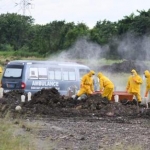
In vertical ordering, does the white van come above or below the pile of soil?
above

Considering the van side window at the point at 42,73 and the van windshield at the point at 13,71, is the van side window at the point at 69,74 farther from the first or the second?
the van windshield at the point at 13,71

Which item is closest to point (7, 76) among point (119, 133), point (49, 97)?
point (49, 97)

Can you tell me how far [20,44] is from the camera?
263ft

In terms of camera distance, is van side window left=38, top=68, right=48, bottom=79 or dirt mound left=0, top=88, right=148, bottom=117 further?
van side window left=38, top=68, right=48, bottom=79

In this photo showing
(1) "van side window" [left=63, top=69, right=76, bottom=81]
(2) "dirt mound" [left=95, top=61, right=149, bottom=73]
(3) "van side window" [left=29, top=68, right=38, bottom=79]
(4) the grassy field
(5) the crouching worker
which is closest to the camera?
(4) the grassy field

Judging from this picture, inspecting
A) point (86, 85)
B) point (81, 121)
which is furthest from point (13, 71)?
point (81, 121)

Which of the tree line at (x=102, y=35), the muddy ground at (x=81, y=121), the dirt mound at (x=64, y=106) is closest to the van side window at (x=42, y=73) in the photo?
the muddy ground at (x=81, y=121)

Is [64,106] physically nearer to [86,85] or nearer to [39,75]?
[86,85]

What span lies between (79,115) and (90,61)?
31937 millimetres

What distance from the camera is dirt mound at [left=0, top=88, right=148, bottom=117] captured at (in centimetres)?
2044

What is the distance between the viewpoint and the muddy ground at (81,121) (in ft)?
44.2

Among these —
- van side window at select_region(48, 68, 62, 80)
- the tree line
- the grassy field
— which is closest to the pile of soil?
van side window at select_region(48, 68, 62, 80)

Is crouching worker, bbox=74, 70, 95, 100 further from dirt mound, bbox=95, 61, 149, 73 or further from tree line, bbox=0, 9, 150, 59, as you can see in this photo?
tree line, bbox=0, 9, 150, 59

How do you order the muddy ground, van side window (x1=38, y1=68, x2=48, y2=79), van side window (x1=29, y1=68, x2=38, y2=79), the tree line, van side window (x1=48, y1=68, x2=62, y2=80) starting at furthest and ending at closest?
the tree line → van side window (x1=48, y1=68, x2=62, y2=80) → van side window (x1=38, y1=68, x2=48, y2=79) → van side window (x1=29, y1=68, x2=38, y2=79) → the muddy ground
